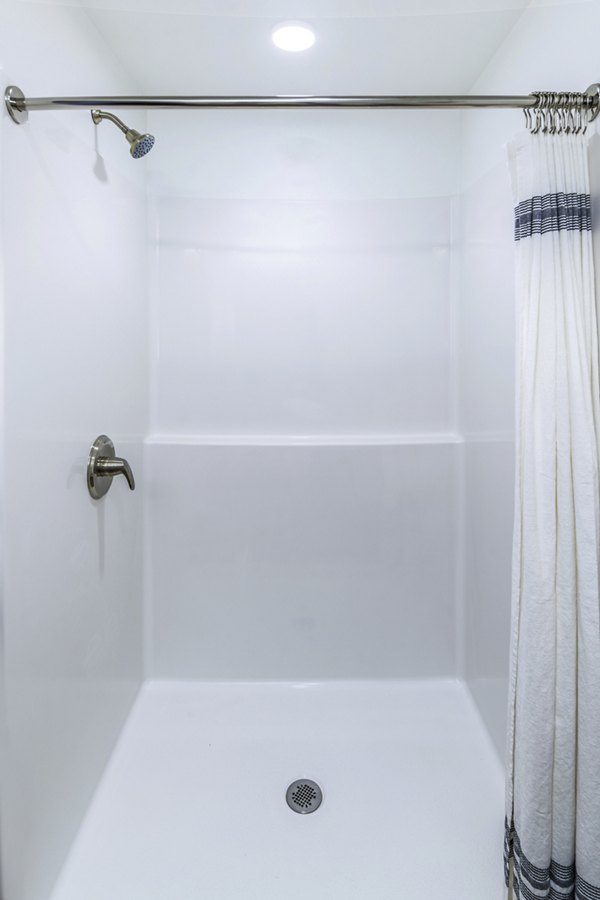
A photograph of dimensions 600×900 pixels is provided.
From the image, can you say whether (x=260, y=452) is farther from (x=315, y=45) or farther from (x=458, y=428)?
(x=315, y=45)

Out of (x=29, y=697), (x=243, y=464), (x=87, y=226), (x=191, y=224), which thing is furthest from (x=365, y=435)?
(x=29, y=697)

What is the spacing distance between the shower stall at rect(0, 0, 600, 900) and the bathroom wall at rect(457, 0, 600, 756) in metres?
0.01

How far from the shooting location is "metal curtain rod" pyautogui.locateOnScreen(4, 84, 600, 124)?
102 cm

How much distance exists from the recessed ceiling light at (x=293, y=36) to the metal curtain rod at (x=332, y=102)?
0.44 metres

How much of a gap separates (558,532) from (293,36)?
142cm

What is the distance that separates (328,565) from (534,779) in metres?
0.99

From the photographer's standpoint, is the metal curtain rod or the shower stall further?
the shower stall

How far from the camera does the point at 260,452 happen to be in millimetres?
1887

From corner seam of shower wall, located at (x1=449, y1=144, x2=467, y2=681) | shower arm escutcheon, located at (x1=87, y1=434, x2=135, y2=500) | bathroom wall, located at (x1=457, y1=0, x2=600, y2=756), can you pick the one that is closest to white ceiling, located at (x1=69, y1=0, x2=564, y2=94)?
bathroom wall, located at (x1=457, y1=0, x2=600, y2=756)

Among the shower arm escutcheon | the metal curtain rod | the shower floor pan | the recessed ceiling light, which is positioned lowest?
the shower floor pan

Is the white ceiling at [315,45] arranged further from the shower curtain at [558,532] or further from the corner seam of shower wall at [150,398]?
the shower curtain at [558,532]

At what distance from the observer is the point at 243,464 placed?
1.89 metres

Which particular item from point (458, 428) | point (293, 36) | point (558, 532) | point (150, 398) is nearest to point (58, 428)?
point (150, 398)

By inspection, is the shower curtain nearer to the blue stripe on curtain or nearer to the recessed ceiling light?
the blue stripe on curtain
